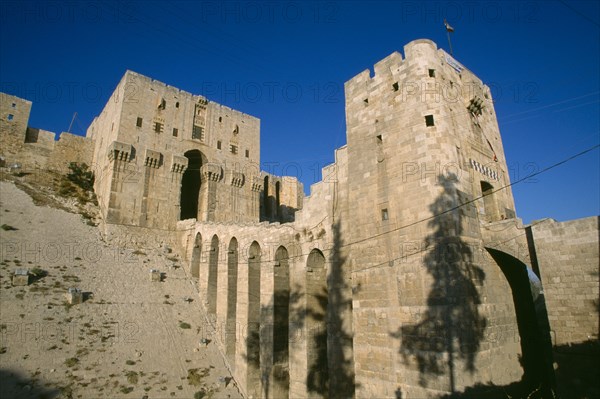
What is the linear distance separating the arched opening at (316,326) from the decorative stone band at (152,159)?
17125 millimetres

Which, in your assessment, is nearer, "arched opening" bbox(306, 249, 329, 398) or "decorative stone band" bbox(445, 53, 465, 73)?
"decorative stone band" bbox(445, 53, 465, 73)

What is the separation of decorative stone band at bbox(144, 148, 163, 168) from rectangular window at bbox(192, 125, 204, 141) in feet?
14.3

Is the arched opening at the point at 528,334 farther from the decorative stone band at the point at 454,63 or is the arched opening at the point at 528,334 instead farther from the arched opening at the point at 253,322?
the arched opening at the point at 253,322

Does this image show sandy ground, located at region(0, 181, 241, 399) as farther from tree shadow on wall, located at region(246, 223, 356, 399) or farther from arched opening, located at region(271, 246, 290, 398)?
arched opening, located at region(271, 246, 290, 398)

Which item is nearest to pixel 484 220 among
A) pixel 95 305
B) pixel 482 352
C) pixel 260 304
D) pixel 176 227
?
pixel 482 352

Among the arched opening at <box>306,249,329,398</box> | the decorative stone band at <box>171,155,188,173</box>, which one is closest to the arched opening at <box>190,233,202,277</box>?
the decorative stone band at <box>171,155,188,173</box>

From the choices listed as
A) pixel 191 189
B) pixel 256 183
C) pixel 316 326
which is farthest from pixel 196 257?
pixel 316 326

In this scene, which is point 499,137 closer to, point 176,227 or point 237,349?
point 237,349

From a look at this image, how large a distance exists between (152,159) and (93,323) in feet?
47.9

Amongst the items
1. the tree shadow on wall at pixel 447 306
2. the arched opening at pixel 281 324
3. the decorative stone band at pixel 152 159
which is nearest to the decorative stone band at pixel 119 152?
the decorative stone band at pixel 152 159

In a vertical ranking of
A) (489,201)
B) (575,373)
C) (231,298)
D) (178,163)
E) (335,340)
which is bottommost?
(575,373)

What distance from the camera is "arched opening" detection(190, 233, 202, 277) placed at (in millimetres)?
23509

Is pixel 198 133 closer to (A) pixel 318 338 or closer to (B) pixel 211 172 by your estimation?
(B) pixel 211 172

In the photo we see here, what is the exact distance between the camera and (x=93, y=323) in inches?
615
